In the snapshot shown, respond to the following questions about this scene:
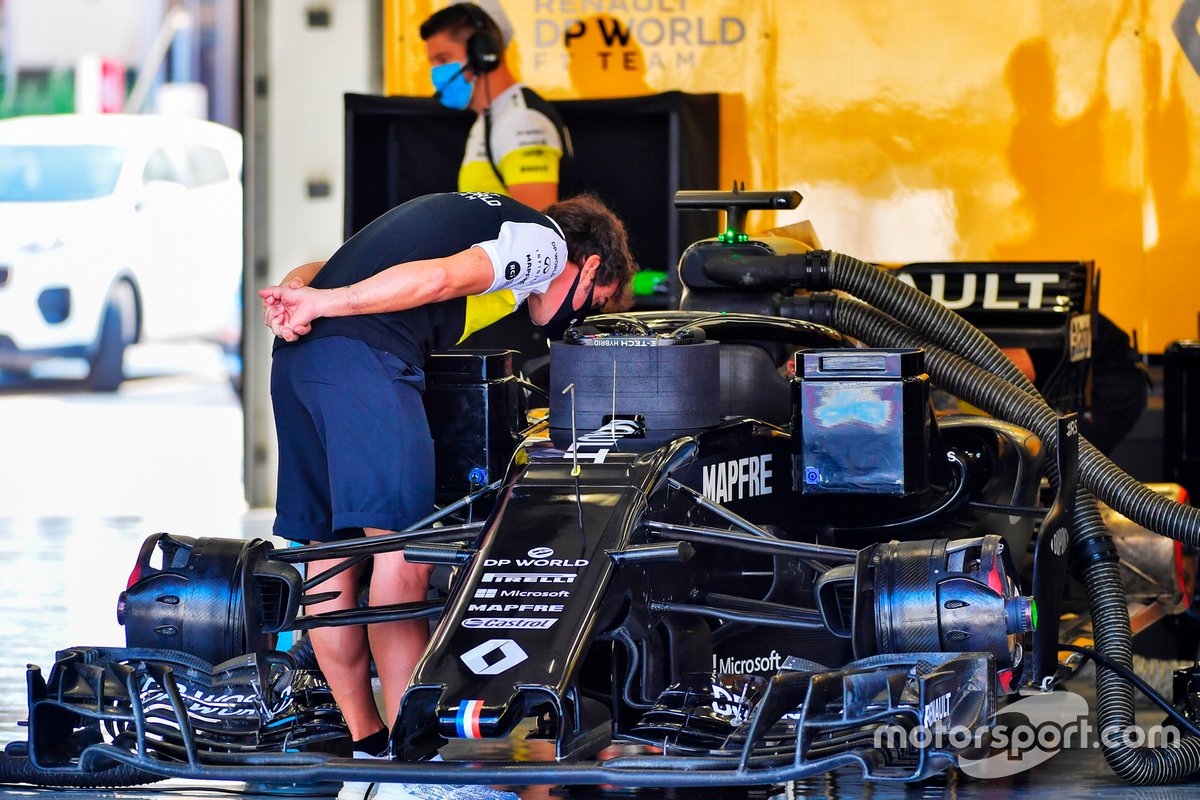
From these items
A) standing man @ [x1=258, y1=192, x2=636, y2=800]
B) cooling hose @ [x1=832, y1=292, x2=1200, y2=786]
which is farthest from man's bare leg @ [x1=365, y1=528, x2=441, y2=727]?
cooling hose @ [x1=832, y1=292, x2=1200, y2=786]

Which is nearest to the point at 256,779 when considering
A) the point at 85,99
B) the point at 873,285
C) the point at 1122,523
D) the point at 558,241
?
the point at 558,241

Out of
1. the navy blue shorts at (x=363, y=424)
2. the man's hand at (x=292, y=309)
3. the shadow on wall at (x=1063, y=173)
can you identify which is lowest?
the navy blue shorts at (x=363, y=424)

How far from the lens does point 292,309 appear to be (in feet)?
10.8

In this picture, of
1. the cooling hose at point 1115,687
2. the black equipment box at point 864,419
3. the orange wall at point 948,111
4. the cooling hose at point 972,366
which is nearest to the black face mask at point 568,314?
the black equipment box at point 864,419

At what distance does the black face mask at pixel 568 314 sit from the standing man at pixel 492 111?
2554mm

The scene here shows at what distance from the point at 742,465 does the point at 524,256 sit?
2.06 feet

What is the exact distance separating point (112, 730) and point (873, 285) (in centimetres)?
232

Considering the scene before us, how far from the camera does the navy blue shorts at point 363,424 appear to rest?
10.8ft

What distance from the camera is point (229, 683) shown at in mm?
2881

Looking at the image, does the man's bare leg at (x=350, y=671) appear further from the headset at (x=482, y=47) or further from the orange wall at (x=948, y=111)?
the orange wall at (x=948, y=111)

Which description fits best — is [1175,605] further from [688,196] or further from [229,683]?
[229,683]

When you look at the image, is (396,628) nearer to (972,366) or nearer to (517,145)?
(972,366)

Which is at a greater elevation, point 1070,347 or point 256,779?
point 1070,347

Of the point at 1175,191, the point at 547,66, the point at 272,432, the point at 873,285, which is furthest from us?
the point at 272,432
